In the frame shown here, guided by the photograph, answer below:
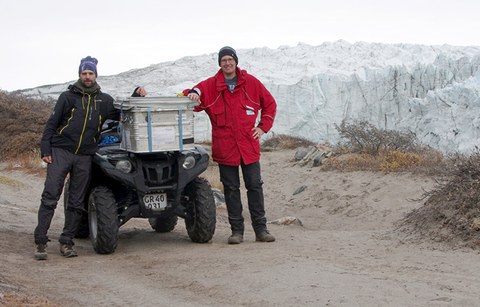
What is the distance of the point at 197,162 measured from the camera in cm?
766

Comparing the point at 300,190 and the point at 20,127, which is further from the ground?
the point at 20,127

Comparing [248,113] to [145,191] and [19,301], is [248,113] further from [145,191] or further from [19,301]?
[19,301]

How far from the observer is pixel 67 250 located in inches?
287

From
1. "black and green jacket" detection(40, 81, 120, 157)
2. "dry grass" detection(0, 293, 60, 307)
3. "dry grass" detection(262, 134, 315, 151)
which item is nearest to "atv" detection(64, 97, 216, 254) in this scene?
"black and green jacket" detection(40, 81, 120, 157)

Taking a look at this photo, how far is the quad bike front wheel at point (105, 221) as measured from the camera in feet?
23.9

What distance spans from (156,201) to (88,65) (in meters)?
1.63

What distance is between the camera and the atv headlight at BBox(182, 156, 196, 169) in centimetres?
757

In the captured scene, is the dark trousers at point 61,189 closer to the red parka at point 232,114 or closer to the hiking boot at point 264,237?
the red parka at point 232,114

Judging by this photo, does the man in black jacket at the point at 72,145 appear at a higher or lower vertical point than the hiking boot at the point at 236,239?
higher

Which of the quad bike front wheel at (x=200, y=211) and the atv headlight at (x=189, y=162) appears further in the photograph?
the quad bike front wheel at (x=200, y=211)

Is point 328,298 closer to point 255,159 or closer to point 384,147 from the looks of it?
point 255,159

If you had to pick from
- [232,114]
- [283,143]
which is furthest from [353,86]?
[232,114]

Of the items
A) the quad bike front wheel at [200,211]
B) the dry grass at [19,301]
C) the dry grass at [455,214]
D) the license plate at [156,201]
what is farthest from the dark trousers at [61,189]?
the dry grass at [455,214]

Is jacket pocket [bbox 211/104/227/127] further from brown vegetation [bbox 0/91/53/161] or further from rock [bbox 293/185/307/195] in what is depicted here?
brown vegetation [bbox 0/91/53/161]
